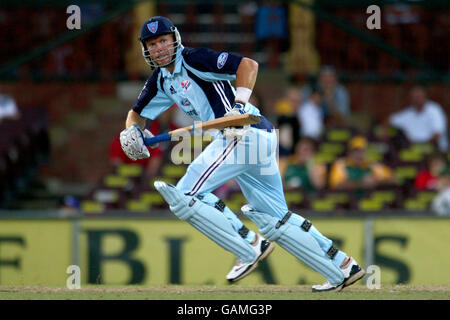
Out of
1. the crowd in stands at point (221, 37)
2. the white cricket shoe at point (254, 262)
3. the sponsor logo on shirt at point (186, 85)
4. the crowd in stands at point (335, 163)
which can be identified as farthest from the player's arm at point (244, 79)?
the crowd in stands at point (221, 37)

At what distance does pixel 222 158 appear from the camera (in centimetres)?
734

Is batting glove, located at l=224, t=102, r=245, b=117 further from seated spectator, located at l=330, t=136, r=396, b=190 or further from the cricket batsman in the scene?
seated spectator, located at l=330, t=136, r=396, b=190

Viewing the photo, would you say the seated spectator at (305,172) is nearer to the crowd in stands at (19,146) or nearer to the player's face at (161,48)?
the crowd in stands at (19,146)

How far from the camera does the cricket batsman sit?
7297 mm

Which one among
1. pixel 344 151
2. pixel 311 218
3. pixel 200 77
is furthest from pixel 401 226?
pixel 200 77

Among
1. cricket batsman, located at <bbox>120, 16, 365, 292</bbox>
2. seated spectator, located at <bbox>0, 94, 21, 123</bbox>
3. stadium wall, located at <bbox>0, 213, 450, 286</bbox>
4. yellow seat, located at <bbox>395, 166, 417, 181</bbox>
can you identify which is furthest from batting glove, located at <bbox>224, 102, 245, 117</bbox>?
seated spectator, located at <bbox>0, 94, 21, 123</bbox>

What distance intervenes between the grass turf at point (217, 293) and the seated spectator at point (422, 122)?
5.92 metres

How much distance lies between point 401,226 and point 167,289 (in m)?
4.05

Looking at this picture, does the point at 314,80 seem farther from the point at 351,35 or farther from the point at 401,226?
the point at 401,226

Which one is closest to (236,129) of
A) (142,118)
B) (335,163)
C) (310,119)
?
(142,118)

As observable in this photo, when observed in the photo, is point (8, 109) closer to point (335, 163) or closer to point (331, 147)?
point (331, 147)

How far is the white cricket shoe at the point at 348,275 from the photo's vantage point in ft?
25.2

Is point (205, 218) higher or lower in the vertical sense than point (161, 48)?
A: lower

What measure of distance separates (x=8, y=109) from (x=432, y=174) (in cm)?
627
